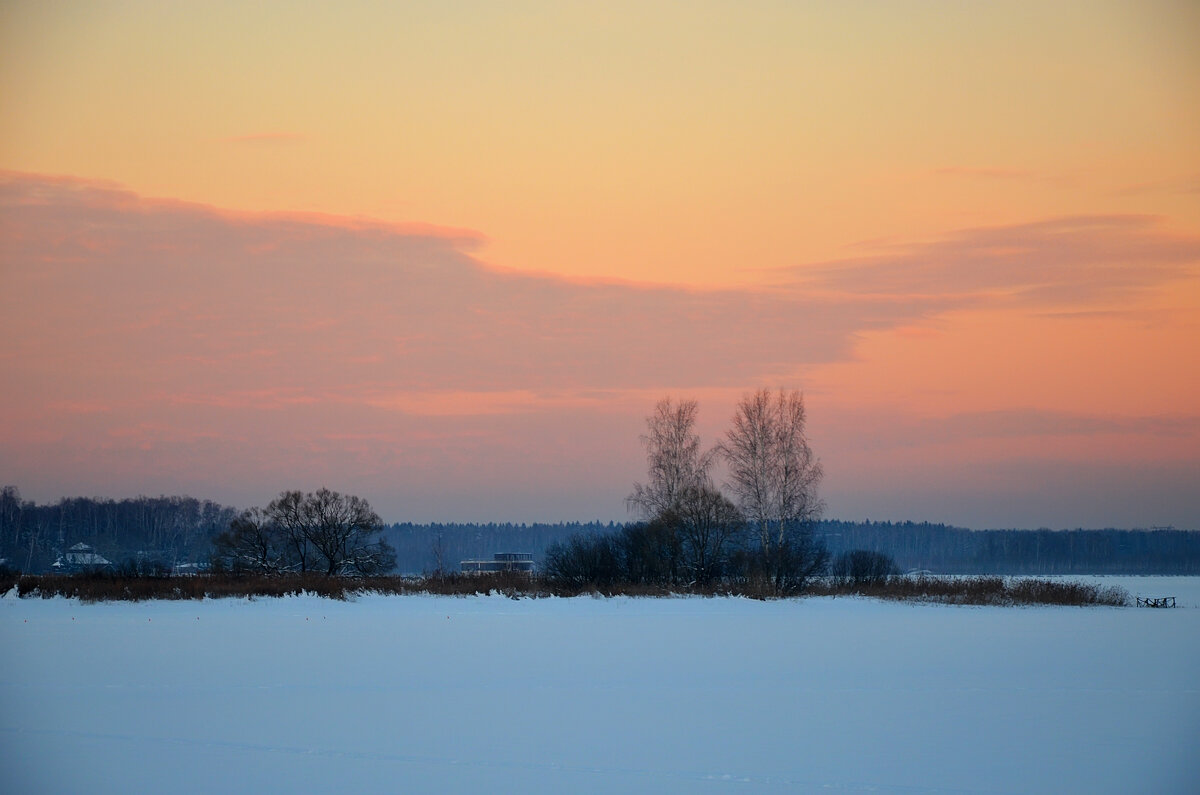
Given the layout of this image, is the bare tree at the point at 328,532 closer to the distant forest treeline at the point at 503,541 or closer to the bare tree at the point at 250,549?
the bare tree at the point at 250,549

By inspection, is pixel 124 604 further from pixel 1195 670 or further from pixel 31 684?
pixel 1195 670

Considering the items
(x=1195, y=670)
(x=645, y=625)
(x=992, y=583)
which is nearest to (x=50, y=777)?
(x=1195, y=670)

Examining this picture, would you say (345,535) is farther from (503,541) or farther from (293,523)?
(503,541)

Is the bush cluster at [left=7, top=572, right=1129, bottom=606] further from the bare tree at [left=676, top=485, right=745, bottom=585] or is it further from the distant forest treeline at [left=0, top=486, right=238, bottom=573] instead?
the distant forest treeline at [left=0, top=486, right=238, bottom=573]

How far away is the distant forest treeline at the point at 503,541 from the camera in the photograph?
327 feet

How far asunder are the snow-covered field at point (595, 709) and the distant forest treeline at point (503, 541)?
7193 centimetres

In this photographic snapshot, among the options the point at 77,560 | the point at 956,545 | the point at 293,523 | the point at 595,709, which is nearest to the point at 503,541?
the point at 956,545

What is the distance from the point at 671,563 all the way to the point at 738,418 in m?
5.86

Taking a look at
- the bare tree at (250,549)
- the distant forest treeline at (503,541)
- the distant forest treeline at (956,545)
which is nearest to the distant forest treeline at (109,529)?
the distant forest treeline at (503,541)

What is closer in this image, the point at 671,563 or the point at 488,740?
the point at 488,740

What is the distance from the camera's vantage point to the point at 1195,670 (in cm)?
1602

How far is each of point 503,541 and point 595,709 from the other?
159 meters

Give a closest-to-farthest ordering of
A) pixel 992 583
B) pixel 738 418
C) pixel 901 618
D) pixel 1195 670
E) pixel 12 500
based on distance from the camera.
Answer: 1. pixel 1195 670
2. pixel 901 618
3. pixel 992 583
4. pixel 738 418
5. pixel 12 500

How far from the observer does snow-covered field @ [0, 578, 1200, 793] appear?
9031mm
